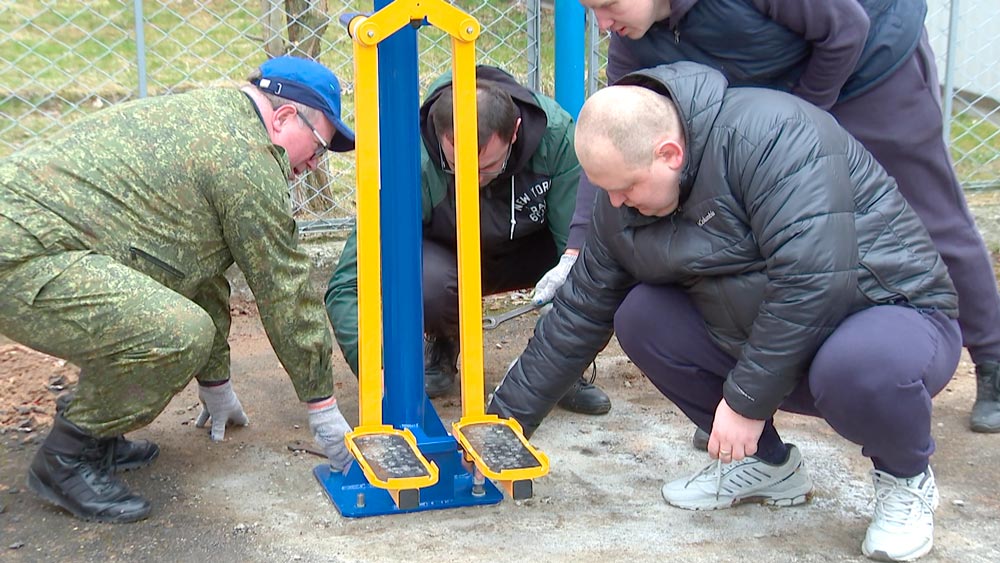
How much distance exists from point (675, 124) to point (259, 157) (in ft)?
3.27

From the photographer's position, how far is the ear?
92.0 inches

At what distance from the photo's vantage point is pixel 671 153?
2.35 meters

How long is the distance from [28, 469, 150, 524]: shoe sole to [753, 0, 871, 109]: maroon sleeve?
1.89 metres

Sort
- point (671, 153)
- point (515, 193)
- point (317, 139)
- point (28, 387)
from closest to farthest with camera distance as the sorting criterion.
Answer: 1. point (671, 153)
2. point (317, 139)
3. point (515, 193)
4. point (28, 387)

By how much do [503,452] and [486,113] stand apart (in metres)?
1.01

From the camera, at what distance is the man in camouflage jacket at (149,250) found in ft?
8.55

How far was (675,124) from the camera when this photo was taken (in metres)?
2.36

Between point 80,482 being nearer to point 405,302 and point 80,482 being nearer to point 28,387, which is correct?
point 405,302

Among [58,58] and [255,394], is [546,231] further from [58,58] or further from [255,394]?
[58,58]

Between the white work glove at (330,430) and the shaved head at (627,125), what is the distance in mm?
1017

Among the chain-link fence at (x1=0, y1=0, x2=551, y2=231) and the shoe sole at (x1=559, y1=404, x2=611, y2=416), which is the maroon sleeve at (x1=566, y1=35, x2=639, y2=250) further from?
the chain-link fence at (x1=0, y1=0, x2=551, y2=231)

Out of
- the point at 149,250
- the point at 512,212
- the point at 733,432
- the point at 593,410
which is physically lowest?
the point at 593,410

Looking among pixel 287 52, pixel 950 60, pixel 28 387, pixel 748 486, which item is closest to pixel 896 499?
pixel 748 486

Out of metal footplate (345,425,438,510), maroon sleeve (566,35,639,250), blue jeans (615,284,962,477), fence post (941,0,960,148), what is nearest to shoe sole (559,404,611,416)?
maroon sleeve (566,35,639,250)
